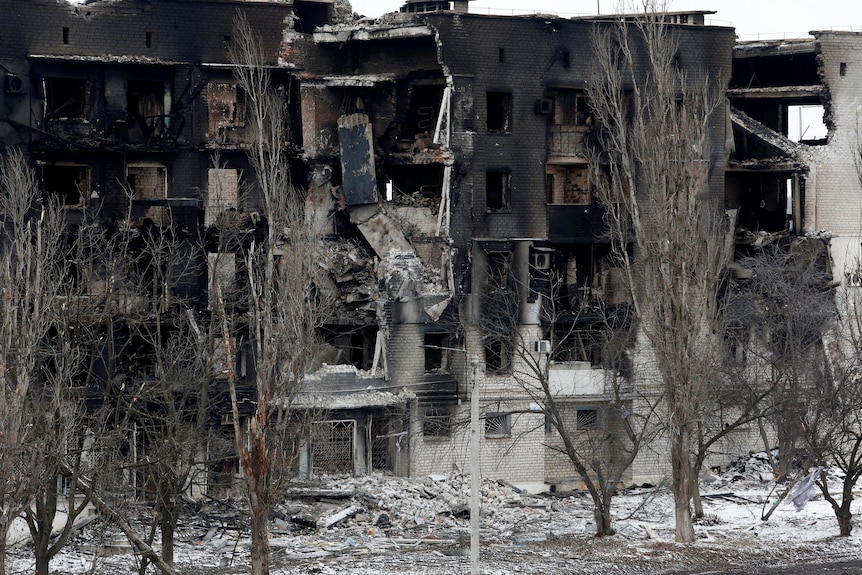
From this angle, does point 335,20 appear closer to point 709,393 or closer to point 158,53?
point 158,53

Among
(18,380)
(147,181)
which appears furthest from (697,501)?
(18,380)

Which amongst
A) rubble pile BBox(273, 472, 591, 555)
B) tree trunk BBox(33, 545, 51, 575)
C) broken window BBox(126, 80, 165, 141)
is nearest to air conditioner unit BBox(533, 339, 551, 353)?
rubble pile BBox(273, 472, 591, 555)

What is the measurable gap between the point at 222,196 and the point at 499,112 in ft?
25.5

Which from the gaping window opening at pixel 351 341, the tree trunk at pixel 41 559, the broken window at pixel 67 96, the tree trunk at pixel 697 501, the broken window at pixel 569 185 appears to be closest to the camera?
the tree trunk at pixel 41 559

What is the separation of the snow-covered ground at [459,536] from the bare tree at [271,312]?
174cm

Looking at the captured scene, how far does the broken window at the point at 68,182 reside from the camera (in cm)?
3666

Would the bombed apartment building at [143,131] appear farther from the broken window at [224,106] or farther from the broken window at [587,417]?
the broken window at [587,417]

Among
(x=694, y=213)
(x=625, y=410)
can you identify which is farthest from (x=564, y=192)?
(x=694, y=213)

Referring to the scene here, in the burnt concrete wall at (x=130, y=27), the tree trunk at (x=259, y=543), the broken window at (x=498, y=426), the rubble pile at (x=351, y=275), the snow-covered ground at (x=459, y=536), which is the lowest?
the snow-covered ground at (x=459, y=536)

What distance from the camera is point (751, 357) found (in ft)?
128

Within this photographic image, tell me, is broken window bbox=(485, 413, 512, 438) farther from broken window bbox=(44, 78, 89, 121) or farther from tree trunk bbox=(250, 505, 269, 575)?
tree trunk bbox=(250, 505, 269, 575)

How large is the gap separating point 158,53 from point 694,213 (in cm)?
1479

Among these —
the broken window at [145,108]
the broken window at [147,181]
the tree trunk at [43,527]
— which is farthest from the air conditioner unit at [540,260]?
the tree trunk at [43,527]

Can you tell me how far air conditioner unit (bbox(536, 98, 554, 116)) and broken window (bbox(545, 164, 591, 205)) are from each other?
189 centimetres
